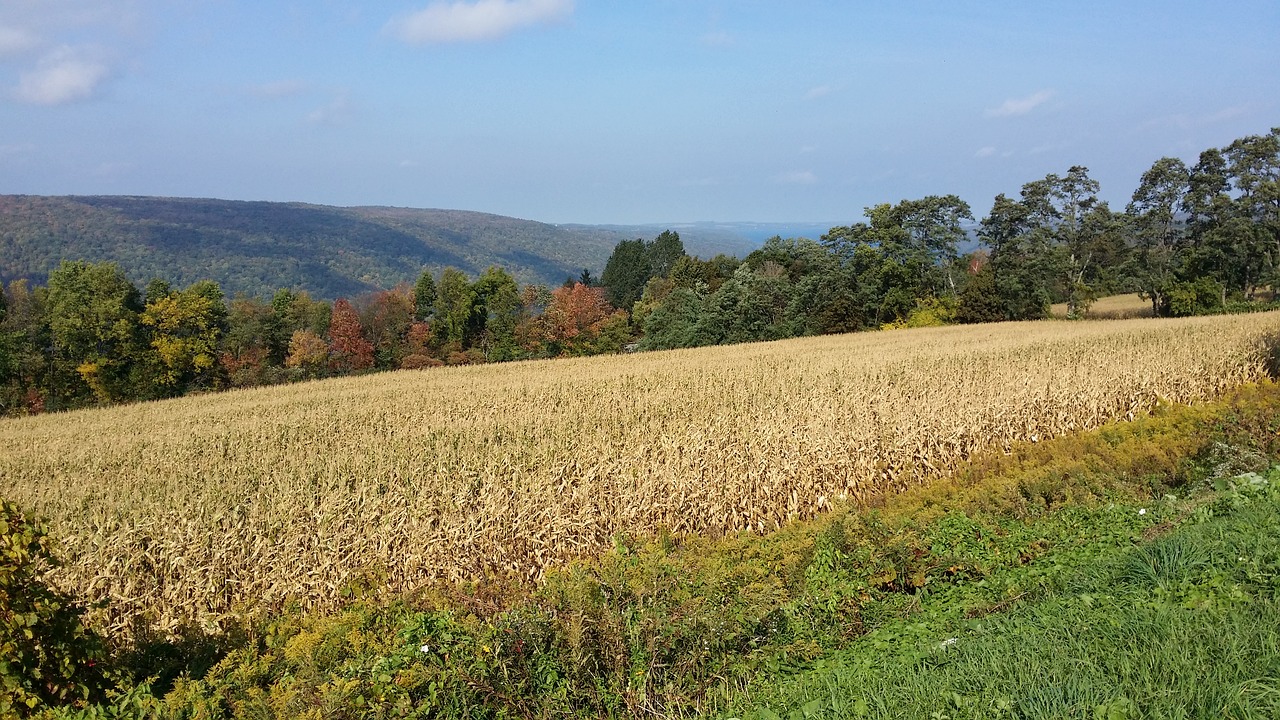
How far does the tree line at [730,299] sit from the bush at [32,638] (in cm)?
4529

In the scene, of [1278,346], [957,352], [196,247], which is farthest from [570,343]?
[196,247]

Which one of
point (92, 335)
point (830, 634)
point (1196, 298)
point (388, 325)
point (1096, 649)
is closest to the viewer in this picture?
point (1096, 649)

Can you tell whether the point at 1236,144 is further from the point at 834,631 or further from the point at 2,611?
the point at 2,611

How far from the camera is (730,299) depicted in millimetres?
49000

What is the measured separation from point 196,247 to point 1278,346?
204188mm

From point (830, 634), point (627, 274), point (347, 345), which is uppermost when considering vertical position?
point (627, 274)

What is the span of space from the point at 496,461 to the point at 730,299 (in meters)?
42.1

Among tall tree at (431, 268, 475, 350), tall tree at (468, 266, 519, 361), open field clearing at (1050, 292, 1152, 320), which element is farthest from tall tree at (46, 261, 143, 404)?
open field clearing at (1050, 292, 1152, 320)

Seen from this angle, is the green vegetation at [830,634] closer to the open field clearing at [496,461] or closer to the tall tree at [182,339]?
the open field clearing at [496,461]

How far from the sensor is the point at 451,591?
6.14m

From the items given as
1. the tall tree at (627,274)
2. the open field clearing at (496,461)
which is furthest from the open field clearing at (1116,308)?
the tall tree at (627,274)

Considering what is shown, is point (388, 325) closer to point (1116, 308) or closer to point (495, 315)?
point (495, 315)

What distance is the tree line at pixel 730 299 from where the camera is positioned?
42.4m

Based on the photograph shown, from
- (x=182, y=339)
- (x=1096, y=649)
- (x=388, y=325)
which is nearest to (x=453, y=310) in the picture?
(x=388, y=325)
